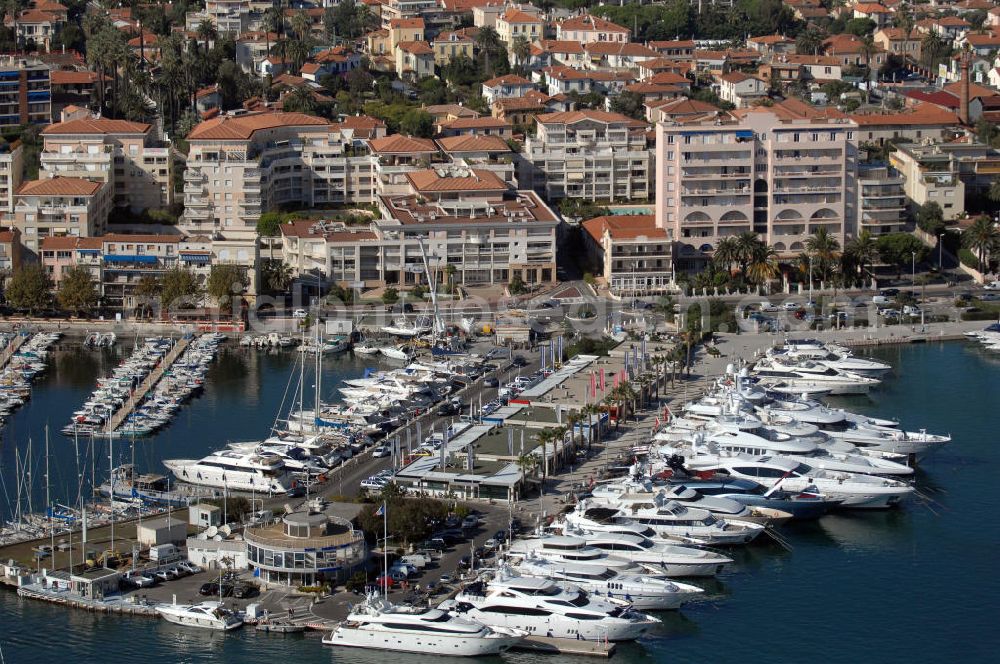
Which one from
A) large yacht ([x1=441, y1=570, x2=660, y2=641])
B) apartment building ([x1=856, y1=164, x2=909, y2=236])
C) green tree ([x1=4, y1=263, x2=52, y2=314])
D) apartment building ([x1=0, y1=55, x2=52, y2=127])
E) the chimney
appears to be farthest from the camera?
the chimney

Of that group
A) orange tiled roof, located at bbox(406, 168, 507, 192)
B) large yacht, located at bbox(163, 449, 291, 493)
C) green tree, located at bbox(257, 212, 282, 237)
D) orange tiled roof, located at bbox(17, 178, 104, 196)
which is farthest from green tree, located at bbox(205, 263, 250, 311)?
large yacht, located at bbox(163, 449, 291, 493)

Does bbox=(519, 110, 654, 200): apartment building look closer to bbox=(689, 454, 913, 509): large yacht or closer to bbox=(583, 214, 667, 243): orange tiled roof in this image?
bbox=(583, 214, 667, 243): orange tiled roof

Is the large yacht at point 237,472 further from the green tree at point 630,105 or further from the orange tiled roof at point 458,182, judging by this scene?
the green tree at point 630,105

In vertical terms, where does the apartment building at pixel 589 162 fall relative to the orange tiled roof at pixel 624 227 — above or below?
above

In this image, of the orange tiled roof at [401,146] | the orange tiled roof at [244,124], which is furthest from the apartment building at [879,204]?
the orange tiled roof at [244,124]

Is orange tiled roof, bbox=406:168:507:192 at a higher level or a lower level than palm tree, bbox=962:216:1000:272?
higher

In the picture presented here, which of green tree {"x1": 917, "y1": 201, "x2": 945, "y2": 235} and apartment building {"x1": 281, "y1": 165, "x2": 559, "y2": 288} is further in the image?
green tree {"x1": 917, "y1": 201, "x2": 945, "y2": 235}

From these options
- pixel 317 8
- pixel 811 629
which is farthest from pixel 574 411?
pixel 317 8
